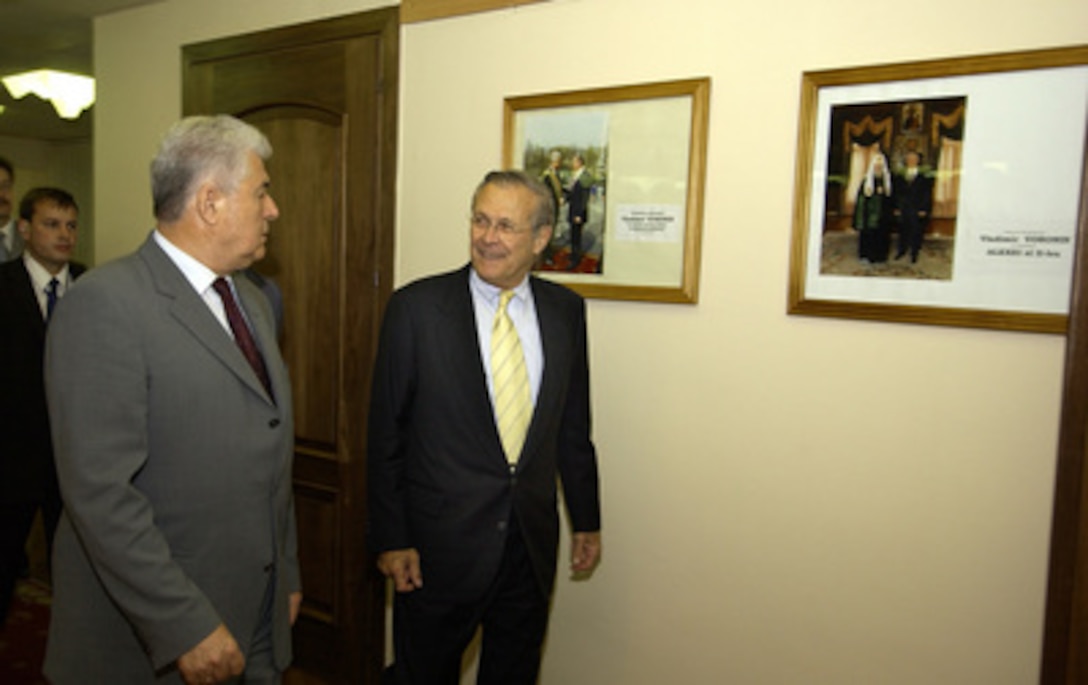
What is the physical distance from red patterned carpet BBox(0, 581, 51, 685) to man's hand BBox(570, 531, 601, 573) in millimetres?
1992

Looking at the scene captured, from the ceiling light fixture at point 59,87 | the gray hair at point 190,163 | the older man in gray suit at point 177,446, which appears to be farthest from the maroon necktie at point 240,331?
the ceiling light fixture at point 59,87

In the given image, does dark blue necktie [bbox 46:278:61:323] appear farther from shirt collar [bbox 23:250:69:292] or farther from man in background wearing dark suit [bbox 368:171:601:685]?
man in background wearing dark suit [bbox 368:171:601:685]

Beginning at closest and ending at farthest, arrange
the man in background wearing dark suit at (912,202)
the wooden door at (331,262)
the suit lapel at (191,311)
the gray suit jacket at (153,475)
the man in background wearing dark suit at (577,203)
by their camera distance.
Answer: the gray suit jacket at (153,475) → the suit lapel at (191,311) → the man in background wearing dark suit at (912,202) → the man in background wearing dark suit at (577,203) → the wooden door at (331,262)

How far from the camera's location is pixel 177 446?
134cm

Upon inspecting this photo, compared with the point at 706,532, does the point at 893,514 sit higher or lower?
higher

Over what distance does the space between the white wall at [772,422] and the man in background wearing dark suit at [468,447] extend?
1.20ft

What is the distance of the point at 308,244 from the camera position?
2.90 m

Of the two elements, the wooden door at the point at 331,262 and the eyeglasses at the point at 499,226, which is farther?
the wooden door at the point at 331,262

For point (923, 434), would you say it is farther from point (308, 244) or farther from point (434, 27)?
point (308, 244)

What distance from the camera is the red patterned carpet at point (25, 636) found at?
9.00ft

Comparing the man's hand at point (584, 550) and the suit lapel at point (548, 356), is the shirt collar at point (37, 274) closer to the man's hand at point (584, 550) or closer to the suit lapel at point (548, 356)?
the suit lapel at point (548, 356)

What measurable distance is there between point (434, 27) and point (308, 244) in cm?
91

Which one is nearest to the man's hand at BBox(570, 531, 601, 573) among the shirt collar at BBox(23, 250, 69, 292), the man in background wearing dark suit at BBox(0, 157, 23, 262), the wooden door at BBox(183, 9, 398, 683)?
the wooden door at BBox(183, 9, 398, 683)

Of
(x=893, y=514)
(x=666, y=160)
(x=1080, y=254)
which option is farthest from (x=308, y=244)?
(x=1080, y=254)
